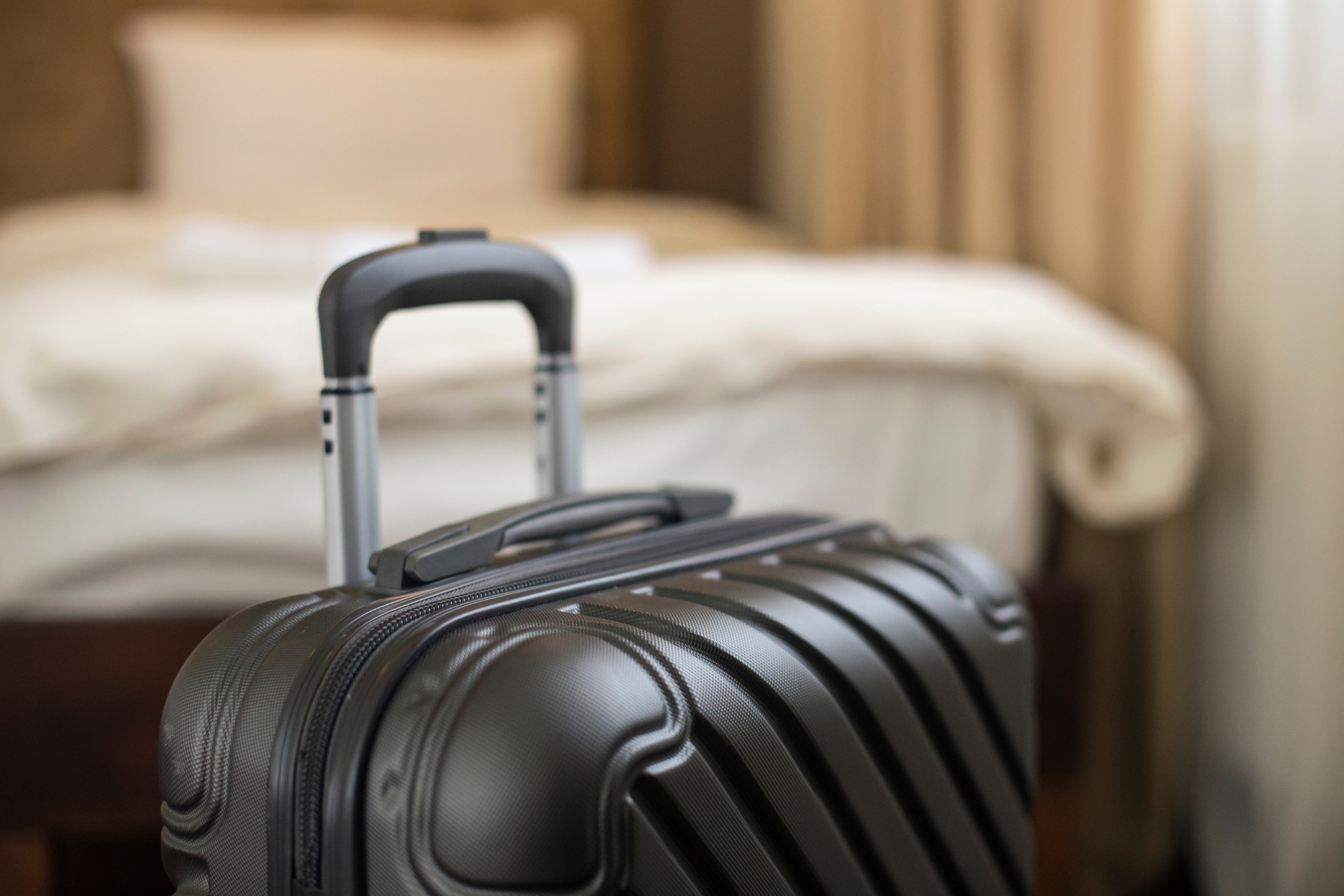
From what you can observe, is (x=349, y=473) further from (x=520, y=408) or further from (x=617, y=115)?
(x=617, y=115)

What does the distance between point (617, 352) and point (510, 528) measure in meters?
0.45

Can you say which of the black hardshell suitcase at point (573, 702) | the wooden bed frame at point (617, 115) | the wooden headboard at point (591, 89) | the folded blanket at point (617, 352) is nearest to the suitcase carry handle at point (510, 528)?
the black hardshell suitcase at point (573, 702)

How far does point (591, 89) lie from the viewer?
2920mm

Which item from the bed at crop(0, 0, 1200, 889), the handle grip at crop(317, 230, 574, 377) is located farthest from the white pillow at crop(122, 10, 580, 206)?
the handle grip at crop(317, 230, 574, 377)

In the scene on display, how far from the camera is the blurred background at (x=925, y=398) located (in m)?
0.92

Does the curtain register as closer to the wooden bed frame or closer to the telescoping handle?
the wooden bed frame

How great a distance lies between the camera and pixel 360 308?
1.78 ft

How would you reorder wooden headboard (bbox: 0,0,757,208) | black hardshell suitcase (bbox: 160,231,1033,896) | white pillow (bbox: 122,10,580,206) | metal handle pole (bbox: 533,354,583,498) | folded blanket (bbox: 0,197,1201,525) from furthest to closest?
wooden headboard (bbox: 0,0,757,208) → white pillow (bbox: 122,10,580,206) → folded blanket (bbox: 0,197,1201,525) → metal handle pole (bbox: 533,354,583,498) → black hardshell suitcase (bbox: 160,231,1033,896)

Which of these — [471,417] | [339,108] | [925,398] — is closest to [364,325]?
[471,417]

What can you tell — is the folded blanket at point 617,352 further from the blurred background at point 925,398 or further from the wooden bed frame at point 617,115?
the wooden bed frame at point 617,115

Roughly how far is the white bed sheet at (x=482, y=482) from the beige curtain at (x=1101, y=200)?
1.13 ft

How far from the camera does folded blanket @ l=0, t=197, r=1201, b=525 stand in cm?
90

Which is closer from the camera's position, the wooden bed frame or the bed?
the bed

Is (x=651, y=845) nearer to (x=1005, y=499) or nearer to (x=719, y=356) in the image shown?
(x=719, y=356)
